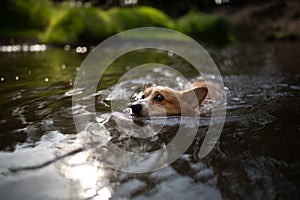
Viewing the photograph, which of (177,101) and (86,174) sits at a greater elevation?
(177,101)

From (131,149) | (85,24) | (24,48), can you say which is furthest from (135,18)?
(131,149)

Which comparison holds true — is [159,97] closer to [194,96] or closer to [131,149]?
[194,96]

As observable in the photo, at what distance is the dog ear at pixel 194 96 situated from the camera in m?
3.78

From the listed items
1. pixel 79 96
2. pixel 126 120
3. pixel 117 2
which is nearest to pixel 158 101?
pixel 126 120

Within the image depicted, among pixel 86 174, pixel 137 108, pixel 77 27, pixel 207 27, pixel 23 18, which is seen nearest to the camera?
pixel 86 174

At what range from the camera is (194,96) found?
12.6 feet

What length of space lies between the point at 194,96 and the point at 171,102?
27cm

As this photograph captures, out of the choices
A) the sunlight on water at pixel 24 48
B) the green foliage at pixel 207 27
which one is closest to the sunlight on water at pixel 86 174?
the sunlight on water at pixel 24 48

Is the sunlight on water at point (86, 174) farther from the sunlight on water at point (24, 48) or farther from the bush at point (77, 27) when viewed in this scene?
the bush at point (77, 27)

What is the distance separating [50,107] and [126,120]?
0.93m

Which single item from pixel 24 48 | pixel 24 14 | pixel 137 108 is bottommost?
pixel 137 108

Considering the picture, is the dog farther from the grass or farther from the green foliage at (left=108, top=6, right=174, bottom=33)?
the green foliage at (left=108, top=6, right=174, bottom=33)

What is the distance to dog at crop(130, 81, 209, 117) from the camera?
3.68 metres

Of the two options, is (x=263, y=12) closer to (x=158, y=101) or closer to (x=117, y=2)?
(x=117, y=2)
